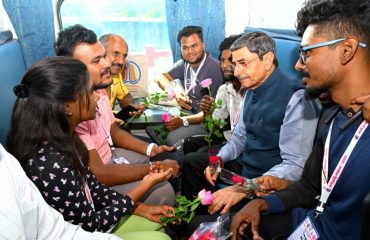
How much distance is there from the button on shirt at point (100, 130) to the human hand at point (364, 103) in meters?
1.25

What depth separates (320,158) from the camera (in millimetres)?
1391

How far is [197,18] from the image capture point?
11.8 ft

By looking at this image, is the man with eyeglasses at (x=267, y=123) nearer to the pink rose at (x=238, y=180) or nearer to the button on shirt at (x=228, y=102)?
the pink rose at (x=238, y=180)

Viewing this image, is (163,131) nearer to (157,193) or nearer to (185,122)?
(185,122)

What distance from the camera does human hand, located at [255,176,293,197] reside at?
1650 mm

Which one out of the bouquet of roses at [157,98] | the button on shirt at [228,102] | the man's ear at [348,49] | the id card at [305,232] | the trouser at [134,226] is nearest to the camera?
the man's ear at [348,49]

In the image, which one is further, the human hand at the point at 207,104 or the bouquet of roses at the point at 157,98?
the bouquet of roses at the point at 157,98

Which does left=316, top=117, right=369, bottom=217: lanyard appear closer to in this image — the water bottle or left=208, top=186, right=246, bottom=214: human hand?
left=208, top=186, right=246, bottom=214: human hand

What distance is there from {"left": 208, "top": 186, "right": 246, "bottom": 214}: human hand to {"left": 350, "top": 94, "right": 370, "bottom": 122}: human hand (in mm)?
755

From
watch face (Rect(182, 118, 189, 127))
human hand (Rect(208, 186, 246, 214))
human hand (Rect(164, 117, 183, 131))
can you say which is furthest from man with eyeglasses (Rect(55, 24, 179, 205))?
watch face (Rect(182, 118, 189, 127))

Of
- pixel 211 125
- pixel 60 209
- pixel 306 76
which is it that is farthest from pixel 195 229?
→ pixel 211 125

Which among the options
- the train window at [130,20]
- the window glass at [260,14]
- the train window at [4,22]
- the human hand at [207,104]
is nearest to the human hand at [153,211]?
the human hand at [207,104]

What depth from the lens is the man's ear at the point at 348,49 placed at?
1.18m

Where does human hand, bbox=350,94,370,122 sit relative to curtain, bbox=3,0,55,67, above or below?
below
